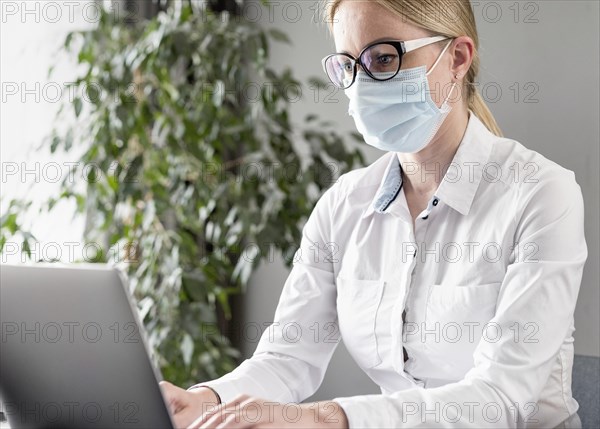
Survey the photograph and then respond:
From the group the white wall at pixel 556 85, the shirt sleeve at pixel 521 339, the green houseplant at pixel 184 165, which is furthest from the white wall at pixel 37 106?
the shirt sleeve at pixel 521 339

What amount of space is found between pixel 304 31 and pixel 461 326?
1.58 meters

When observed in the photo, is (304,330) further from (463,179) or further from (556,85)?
(556,85)

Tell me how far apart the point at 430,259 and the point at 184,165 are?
1118 millimetres

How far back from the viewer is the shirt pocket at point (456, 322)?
1.34 meters

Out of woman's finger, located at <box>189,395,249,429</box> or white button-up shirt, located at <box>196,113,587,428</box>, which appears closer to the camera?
woman's finger, located at <box>189,395,249,429</box>

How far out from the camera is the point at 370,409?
43.4 inches

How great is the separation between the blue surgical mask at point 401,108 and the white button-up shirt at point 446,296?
0.07 meters

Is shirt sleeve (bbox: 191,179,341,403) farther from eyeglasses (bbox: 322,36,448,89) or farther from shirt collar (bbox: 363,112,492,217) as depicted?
eyeglasses (bbox: 322,36,448,89)

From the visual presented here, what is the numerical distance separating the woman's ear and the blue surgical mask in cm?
2

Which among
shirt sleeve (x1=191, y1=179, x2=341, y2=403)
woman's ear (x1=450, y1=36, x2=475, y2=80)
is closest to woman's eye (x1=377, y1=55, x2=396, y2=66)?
woman's ear (x1=450, y1=36, x2=475, y2=80)

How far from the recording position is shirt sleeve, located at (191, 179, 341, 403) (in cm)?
147

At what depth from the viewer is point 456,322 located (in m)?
1.36

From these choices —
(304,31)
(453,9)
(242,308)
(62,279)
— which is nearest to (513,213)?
(453,9)

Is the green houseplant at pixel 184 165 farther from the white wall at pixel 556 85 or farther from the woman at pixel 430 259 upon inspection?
the woman at pixel 430 259
